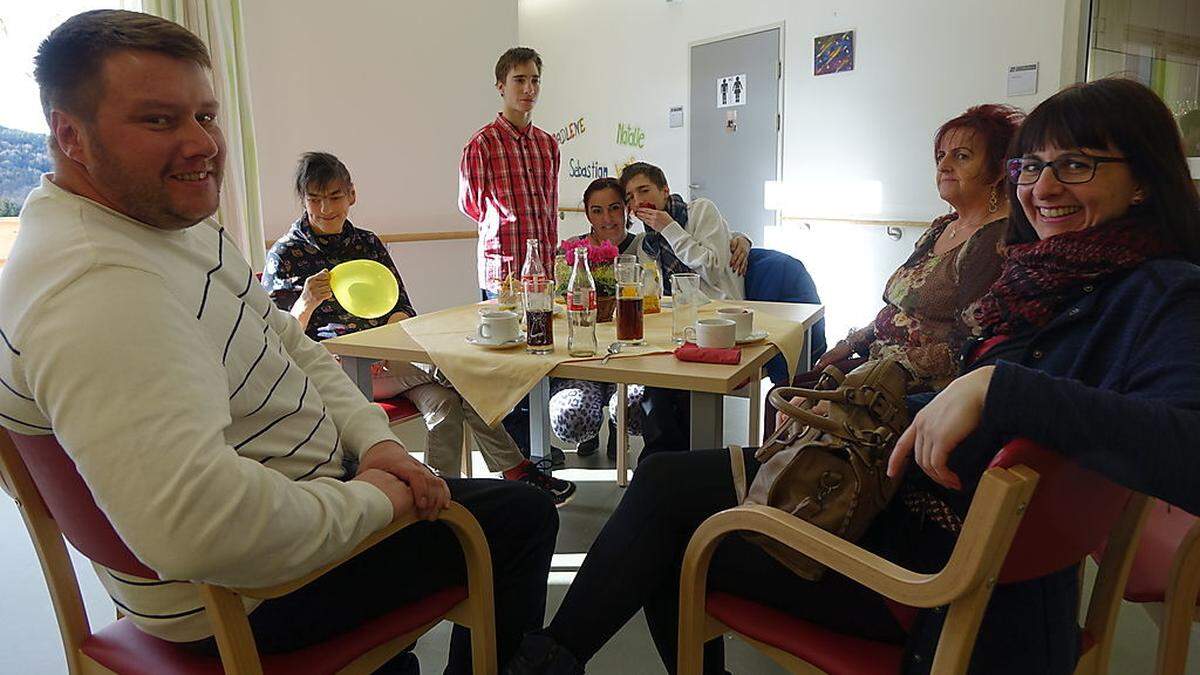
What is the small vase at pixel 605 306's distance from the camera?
2.19 m

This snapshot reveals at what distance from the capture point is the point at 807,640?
1.05m

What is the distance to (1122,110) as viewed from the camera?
3.47ft

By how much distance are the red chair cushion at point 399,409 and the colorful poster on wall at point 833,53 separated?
3.66m

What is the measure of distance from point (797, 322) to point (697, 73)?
414 cm

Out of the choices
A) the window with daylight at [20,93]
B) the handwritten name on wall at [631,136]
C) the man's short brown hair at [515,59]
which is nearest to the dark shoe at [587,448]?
the man's short brown hair at [515,59]

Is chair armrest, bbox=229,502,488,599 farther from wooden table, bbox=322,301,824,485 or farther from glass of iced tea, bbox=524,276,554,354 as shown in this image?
glass of iced tea, bbox=524,276,554,354

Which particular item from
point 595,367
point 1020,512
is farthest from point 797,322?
point 1020,512

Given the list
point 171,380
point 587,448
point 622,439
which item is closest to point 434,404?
point 622,439

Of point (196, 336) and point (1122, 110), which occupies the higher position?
point (1122, 110)

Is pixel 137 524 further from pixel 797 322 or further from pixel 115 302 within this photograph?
pixel 797 322

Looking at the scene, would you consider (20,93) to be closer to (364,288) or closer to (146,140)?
(364,288)

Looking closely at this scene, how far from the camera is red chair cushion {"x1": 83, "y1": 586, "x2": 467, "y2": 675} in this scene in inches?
39.7

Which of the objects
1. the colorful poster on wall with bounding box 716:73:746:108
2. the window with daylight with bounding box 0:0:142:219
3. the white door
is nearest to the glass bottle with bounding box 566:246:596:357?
the window with daylight with bounding box 0:0:142:219

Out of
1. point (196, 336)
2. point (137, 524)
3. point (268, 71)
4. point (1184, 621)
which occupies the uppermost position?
point (268, 71)
